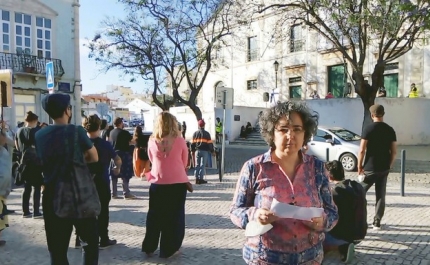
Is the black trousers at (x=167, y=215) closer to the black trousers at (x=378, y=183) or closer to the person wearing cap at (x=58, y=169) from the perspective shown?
the person wearing cap at (x=58, y=169)

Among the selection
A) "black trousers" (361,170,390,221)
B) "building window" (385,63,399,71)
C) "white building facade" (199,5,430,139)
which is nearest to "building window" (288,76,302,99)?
"white building facade" (199,5,430,139)

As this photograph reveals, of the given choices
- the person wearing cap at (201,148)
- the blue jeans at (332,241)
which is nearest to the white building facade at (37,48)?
the person wearing cap at (201,148)

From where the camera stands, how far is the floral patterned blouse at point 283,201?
2.39 meters

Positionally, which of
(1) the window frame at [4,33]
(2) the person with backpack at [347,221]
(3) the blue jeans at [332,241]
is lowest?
(3) the blue jeans at [332,241]

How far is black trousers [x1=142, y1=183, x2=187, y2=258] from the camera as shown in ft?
16.4

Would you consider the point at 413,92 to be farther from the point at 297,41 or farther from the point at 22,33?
the point at 22,33

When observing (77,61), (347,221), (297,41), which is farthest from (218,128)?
(347,221)

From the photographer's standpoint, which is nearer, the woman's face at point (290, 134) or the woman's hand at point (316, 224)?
the woman's hand at point (316, 224)

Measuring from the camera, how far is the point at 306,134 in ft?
8.54

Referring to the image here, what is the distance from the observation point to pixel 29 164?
6.44 metres

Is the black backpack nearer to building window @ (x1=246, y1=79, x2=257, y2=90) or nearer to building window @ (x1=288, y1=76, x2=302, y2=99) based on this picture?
building window @ (x1=288, y1=76, x2=302, y2=99)

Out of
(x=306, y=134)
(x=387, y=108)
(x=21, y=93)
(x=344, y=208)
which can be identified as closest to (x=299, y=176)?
(x=306, y=134)

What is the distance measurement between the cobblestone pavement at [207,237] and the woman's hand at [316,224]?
9.31 ft

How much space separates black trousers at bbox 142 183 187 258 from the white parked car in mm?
9134
